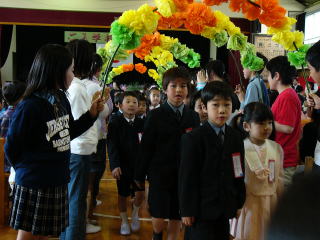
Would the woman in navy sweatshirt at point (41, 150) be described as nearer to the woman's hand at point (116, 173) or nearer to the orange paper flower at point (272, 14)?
the woman's hand at point (116, 173)

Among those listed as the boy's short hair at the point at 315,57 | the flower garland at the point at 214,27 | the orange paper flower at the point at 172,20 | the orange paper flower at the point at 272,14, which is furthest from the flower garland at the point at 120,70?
the boy's short hair at the point at 315,57

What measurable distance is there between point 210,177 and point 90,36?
10.2m

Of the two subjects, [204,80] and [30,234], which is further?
[204,80]

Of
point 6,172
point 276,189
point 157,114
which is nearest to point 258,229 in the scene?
point 276,189

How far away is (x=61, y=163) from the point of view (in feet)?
5.89

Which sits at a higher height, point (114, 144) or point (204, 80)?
point (204, 80)

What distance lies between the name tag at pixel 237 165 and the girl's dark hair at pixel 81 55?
101 centimetres

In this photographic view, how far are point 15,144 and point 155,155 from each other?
94 centimetres

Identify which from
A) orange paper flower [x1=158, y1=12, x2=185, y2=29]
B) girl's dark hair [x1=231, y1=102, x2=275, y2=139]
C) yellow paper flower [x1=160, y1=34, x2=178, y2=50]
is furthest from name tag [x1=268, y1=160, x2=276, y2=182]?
yellow paper flower [x1=160, y1=34, x2=178, y2=50]

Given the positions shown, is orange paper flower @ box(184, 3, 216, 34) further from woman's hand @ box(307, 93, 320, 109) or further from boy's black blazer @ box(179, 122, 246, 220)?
boy's black blazer @ box(179, 122, 246, 220)

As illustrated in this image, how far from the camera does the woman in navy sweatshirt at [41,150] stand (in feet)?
5.61

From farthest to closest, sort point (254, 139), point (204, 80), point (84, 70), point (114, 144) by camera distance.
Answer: point (204, 80), point (114, 144), point (254, 139), point (84, 70)

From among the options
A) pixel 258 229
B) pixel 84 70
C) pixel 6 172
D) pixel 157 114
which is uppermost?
pixel 84 70

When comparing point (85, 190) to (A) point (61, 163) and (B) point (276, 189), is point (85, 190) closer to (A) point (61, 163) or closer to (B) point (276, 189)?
(A) point (61, 163)
